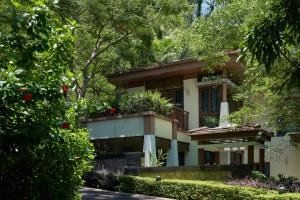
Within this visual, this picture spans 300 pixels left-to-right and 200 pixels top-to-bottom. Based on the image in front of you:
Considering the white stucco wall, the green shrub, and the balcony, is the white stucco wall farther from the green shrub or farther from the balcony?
the green shrub

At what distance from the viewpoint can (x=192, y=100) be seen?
2461cm

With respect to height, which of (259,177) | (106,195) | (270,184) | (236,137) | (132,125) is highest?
(132,125)

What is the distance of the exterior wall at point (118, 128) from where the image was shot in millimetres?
20073

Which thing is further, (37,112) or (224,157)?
(224,157)

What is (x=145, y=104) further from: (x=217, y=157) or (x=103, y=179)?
(x=217, y=157)

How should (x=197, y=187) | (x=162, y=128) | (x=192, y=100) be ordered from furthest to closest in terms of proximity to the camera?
(x=192, y=100)
(x=162, y=128)
(x=197, y=187)

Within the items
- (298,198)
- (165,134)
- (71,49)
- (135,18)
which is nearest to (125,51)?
(135,18)

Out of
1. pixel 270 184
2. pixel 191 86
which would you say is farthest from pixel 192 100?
pixel 270 184

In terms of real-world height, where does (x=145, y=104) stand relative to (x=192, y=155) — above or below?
above

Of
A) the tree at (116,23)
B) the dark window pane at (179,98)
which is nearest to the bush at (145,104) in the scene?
the tree at (116,23)

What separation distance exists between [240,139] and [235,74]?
4364mm

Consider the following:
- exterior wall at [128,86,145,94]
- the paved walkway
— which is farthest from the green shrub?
exterior wall at [128,86,145,94]

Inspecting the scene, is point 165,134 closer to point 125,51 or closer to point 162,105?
point 162,105

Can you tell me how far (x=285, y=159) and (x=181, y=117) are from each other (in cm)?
560
